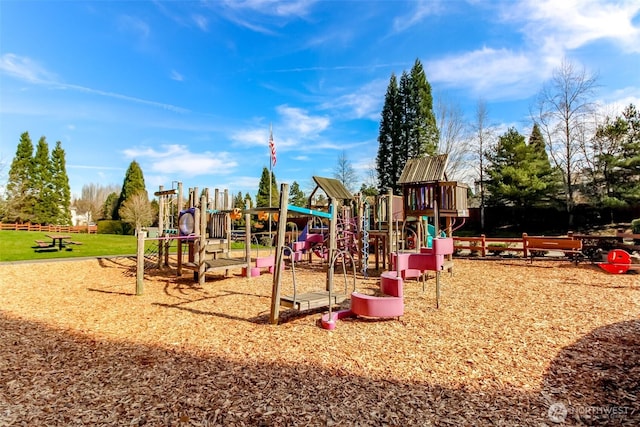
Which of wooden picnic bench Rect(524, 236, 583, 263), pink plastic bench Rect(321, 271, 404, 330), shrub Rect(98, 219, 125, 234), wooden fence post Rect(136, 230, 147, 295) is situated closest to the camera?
pink plastic bench Rect(321, 271, 404, 330)

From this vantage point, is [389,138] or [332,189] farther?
[389,138]

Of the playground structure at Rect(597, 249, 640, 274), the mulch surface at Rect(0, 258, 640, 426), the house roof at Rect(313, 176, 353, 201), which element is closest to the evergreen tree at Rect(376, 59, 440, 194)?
the house roof at Rect(313, 176, 353, 201)

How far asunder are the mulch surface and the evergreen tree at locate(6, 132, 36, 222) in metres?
36.5

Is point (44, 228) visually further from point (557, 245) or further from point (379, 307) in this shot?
point (557, 245)

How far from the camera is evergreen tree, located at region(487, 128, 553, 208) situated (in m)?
28.5

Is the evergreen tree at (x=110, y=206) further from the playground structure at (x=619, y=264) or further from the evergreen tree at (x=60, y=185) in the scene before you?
the playground structure at (x=619, y=264)

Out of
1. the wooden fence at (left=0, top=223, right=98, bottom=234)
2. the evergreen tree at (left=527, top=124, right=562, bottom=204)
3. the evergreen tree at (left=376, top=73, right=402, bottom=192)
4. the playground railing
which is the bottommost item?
the playground railing

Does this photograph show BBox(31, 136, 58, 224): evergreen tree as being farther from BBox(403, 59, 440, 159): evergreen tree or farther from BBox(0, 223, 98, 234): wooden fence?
BBox(403, 59, 440, 159): evergreen tree

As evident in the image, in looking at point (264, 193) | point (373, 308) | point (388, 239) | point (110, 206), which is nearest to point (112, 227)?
point (110, 206)

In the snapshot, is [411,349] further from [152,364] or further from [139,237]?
[139,237]

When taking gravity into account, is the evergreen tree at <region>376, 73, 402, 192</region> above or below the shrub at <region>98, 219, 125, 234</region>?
above
